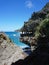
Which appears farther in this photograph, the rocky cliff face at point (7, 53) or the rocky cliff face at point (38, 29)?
the rocky cliff face at point (38, 29)

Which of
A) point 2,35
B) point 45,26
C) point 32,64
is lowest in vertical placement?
point 32,64

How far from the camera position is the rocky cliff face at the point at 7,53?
343 inches

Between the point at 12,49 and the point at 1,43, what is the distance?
62cm

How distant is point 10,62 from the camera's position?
8703 millimetres

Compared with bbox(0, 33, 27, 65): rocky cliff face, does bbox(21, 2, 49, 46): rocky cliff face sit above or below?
above

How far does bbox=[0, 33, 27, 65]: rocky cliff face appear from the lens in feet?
28.6

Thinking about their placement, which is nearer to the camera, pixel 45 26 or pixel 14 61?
pixel 14 61

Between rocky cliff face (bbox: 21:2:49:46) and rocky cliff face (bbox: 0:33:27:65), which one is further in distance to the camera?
rocky cliff face (bbox: 21:2:49:46)

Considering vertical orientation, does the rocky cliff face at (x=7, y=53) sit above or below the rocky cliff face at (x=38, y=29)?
below

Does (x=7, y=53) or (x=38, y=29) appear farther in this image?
(x=38, y=29)

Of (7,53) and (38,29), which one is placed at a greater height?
(38,29)

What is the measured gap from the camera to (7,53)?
29.2 ft

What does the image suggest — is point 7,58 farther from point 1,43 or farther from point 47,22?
point 47,22

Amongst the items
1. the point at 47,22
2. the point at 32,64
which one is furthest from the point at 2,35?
the point at 47,22
